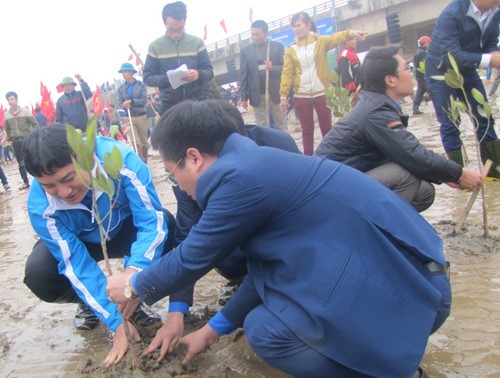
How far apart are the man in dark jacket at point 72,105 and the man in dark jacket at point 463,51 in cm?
599

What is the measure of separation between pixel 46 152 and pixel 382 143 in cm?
167

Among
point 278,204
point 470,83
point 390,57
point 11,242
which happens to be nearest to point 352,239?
point 278,204

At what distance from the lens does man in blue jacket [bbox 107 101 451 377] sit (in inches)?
50.7

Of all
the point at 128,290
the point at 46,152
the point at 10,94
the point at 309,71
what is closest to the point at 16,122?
the point at 10,94

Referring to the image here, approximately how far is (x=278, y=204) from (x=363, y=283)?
1.08 feet

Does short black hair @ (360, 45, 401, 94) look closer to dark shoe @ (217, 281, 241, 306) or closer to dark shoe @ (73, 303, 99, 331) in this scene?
dark shoe @ (217, 281, 241, 306)

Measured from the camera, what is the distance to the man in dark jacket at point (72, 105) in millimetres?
7754

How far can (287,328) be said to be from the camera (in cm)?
139

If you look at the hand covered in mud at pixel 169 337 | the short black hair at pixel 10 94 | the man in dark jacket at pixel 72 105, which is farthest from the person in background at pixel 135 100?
the hand covered in mud at pixel 169 337

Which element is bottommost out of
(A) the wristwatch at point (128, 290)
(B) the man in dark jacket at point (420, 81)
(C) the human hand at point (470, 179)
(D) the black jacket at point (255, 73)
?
(B) the man in dark jacket at point (420, 81)

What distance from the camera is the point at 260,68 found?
6.12 metres

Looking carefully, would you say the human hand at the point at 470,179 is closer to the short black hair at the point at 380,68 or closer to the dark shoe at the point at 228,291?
the short black hair at the point at 380,68

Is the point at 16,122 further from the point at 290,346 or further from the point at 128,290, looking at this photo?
the point at 290,346

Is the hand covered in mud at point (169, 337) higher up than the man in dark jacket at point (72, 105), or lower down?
lower down
